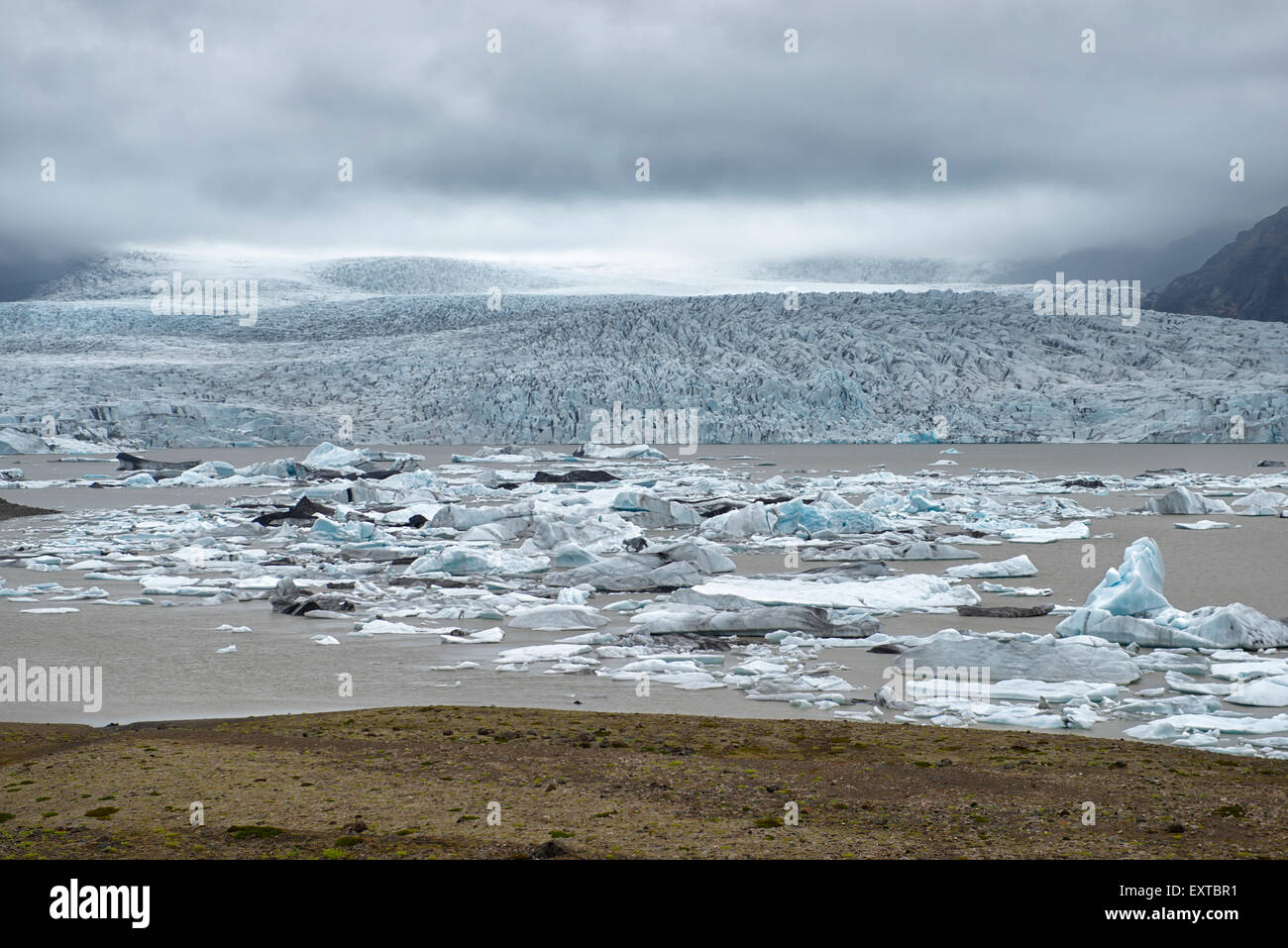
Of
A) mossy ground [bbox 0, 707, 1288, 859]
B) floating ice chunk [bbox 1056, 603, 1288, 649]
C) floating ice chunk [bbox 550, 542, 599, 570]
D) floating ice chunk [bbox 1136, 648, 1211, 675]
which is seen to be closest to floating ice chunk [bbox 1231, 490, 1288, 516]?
floating ice chunk [bbox 1056, 603, 1288, 649]

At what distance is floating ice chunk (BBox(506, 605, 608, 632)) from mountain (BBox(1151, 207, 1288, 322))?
81116 millimetres

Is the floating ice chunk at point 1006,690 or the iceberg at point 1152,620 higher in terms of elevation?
the iceberg at point 1152,620

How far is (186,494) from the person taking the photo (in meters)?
25.3

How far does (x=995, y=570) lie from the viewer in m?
12.1

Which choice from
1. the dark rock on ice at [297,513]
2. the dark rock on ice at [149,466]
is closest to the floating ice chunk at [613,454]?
the dark rock on ice at [149,466]

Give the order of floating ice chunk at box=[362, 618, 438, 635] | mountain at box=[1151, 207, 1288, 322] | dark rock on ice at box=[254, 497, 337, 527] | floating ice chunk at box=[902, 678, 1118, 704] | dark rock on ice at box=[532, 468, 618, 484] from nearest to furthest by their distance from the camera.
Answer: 1. floating ice chunk at box=[902, 678, 1118, 704]
2. floating ice chunk at box=[362, 618, 438, 635]
3. dark rock on ice at box=[254, 497, 337, 527]
4. dark rock on ice at box=[532, 468, 618, 484]
5. mountain at box=[1151, 207, 1288, 322]

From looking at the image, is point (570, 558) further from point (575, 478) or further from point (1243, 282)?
point (1243, 282)

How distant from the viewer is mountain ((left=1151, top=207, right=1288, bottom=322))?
86.1 metres

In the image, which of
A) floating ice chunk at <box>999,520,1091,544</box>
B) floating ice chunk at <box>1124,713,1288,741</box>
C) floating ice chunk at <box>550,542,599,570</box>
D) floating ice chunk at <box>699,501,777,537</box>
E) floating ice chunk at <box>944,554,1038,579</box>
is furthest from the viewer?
floating ice chunk at <box>699,501,777,537</box>

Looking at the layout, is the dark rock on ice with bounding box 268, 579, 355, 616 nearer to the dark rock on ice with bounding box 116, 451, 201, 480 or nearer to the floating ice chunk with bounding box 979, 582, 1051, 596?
the floating ice chunk with bounding box 979, 582, 1051, 596

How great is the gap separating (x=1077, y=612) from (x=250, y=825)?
671 cm

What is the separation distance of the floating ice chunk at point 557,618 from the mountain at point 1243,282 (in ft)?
266

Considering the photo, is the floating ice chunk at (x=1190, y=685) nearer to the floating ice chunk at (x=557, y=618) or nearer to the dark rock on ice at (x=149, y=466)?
the floating ice chunk at (x=557, y=618)

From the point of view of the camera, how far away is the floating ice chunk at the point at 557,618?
926 centimetres
